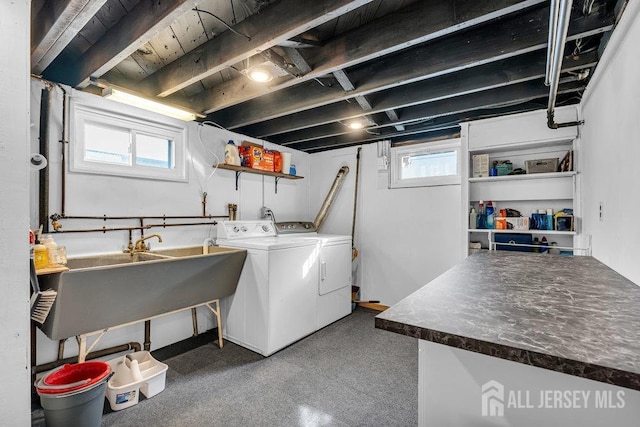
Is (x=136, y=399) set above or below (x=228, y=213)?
below

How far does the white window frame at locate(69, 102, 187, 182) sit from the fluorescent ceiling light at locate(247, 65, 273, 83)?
4.19ft

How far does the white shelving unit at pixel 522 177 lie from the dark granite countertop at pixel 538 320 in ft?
4.82

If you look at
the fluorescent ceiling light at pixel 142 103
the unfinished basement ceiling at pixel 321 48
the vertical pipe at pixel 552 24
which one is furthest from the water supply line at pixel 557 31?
the fluorescent ceiling light at pixel 142 103

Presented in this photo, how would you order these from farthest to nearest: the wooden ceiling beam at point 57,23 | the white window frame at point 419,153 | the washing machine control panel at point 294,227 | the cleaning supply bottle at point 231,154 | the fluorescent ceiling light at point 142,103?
the washing machine control panel at point 294,227 → the white window frame at point 419,153 → the cleaning supply bottle at point 231,154 → the fluorescent ceiling light at point 142,103 → the wooden ceiling beam at point 57,23

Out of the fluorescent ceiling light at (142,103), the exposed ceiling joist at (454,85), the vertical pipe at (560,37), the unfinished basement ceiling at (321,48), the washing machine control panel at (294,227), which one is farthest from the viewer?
the washing machine control panel at (294,227)

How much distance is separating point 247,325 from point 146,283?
1.04 metres

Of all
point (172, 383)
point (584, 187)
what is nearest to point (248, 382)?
point (172, 383)

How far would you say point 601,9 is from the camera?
4.89 feet

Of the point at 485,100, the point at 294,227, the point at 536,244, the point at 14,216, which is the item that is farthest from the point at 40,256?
the point at 536,244

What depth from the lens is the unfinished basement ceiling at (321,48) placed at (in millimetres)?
1520

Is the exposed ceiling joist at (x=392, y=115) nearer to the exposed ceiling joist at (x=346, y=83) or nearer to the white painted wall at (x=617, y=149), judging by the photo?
the exposed ceiling joist at (x=346, y=83)

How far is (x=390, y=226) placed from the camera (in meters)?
3.80

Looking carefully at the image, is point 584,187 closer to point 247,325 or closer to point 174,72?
point 247,325

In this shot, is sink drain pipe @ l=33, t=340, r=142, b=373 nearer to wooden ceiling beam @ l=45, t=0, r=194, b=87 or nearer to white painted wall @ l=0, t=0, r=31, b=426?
white painted wall @ l=0, t=0, r=31, b=426
